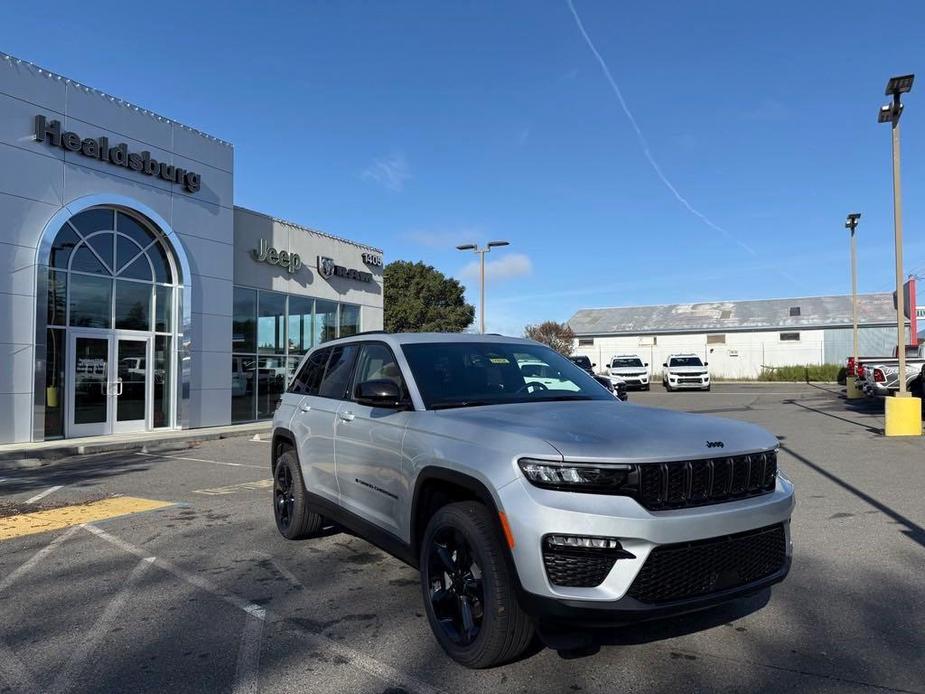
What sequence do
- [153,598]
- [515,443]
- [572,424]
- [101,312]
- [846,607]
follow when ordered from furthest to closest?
[101,312] → [153,598] → [846,607] → [572,424] → [515,443]

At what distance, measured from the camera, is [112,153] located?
47.9ft

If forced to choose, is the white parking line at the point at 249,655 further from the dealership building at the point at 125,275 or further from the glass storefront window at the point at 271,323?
the glass storefront window at the point at 271,323

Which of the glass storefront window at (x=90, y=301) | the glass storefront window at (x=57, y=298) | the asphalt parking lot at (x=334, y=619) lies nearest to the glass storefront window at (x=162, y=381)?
the glass storefront window at (x=90, y=301)

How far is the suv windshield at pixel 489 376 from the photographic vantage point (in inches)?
173

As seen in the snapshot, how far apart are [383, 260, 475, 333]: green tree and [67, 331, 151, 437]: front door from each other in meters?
33.7

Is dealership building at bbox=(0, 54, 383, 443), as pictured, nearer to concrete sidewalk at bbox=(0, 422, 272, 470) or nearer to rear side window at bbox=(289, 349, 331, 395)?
concrete sidewalk at bbox=(0, 422, 272, 470)

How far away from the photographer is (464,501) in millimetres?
3586

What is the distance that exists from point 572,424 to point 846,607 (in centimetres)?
236

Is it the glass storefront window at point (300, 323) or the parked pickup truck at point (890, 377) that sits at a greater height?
the glass storefront window at point (300, 323)

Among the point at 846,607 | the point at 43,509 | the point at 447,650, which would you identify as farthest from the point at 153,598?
the point at 846,607

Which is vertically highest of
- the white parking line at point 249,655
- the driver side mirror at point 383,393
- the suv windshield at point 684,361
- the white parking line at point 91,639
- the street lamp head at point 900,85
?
the street lamp head at point 900,85

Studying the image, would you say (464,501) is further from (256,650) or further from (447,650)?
(256,650)

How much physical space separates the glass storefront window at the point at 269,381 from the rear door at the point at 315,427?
1317 centimetres

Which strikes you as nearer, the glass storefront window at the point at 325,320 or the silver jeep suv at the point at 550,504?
the silver jeep suv at the point at 550,504
